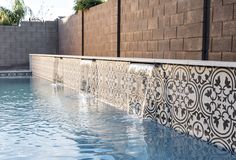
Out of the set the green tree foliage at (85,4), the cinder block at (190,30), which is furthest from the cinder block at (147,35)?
the green tree foliage at (85,4)

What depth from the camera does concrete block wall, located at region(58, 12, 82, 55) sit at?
11784mm

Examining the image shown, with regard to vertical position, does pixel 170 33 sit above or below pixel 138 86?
above

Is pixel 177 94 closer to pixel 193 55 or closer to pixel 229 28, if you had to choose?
pixel 193 55

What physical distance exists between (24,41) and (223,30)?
42.3 feet

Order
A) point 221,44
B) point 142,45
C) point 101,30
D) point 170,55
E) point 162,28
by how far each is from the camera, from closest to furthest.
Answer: point 221,44
point 170,55
point 162,28
point 142,45
point 101,30

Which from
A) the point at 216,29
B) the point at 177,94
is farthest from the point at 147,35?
the point at 216,29

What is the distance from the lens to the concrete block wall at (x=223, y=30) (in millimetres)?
3982

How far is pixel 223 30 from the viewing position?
4.13m

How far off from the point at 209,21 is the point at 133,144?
1.88 metres

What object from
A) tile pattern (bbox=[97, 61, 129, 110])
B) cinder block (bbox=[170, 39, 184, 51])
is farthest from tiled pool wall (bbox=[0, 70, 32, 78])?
cinder block (bbox=[170, 39, 184, 51])

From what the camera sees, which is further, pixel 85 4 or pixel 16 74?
pixel 16 74

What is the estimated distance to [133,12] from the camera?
705 cm

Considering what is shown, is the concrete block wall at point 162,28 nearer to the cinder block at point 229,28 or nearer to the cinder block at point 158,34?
the cinder block at point 158,34

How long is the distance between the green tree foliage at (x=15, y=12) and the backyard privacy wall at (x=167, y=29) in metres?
12.5
